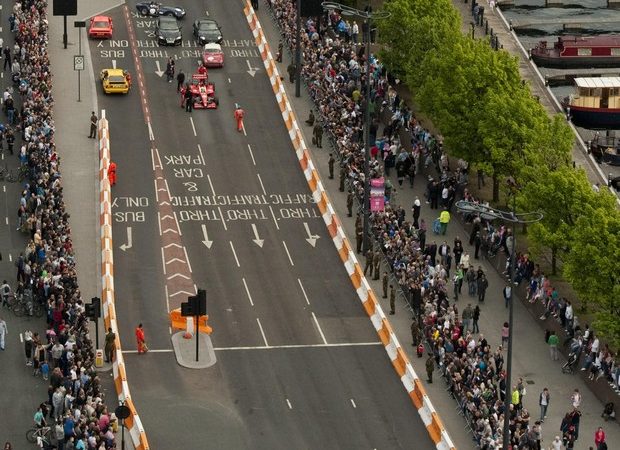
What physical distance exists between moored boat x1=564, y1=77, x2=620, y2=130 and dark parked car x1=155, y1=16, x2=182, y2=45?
22721 millimetres

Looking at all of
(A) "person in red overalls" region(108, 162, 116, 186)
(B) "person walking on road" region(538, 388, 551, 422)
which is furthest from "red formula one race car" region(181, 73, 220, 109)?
(B) "person walking on road" region(538, 388, 551, 422)

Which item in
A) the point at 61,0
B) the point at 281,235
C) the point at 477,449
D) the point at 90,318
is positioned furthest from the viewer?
the point at 61,0

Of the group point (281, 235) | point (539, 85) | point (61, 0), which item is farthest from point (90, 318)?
point (539, 85)

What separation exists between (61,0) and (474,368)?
145 feet

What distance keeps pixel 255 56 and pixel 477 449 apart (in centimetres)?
4520

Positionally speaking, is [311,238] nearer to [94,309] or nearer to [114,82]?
[94,309]

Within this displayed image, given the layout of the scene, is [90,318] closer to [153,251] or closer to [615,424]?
[153,251]

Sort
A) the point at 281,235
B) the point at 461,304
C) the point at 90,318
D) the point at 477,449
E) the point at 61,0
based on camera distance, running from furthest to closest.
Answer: the point at 61,0 → the point at 281,235 → the point at 461,304 → the point at 90,318 → the point at 477,449

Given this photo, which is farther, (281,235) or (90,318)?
(281,235)

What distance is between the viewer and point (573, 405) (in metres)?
83.1

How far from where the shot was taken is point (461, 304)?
91812 millimetres

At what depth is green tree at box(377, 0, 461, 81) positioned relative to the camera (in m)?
111

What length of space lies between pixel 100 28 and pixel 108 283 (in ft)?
112

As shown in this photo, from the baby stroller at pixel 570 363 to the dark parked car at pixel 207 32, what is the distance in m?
41.2
